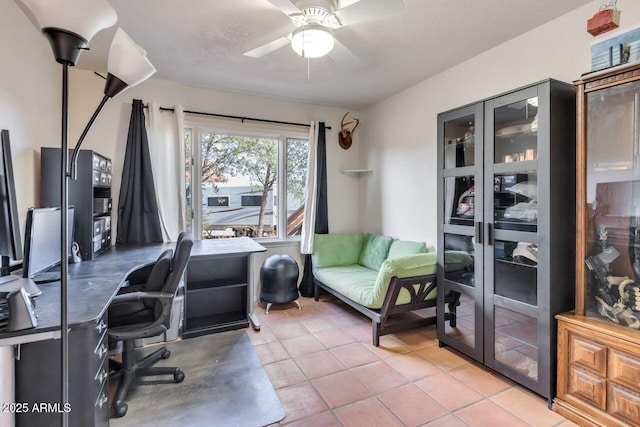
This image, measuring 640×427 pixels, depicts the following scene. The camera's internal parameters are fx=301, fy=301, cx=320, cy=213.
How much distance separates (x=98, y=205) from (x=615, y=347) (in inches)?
150

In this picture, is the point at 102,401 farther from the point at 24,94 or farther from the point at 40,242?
the point at 24,94

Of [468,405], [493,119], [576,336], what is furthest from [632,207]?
[468,405]

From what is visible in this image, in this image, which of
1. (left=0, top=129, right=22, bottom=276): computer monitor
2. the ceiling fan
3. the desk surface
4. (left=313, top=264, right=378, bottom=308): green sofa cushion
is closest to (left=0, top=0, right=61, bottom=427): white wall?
(left=0, top=129, right=22, bottom=276): computer monitor

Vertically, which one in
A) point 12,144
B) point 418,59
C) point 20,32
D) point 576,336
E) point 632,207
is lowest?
point 576,336

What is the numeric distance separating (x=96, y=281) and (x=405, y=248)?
272 cm

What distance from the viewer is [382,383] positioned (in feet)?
6.99

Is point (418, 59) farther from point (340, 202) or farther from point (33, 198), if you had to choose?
point (33, 198)

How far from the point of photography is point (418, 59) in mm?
2764

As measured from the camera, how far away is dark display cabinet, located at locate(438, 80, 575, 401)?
1859mm

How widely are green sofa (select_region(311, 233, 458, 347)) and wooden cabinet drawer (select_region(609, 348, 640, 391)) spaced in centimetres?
103

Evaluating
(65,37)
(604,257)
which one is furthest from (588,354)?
(65,37)

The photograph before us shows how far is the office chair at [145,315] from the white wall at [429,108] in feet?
7.95

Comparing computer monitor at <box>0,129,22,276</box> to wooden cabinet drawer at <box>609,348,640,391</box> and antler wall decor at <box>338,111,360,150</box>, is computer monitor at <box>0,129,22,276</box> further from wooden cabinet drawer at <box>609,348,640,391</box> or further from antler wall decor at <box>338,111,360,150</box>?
antler wall decor at <box>338,111,360,150</box>

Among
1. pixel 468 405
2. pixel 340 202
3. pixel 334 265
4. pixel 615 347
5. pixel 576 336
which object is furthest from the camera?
pixel 340 202
